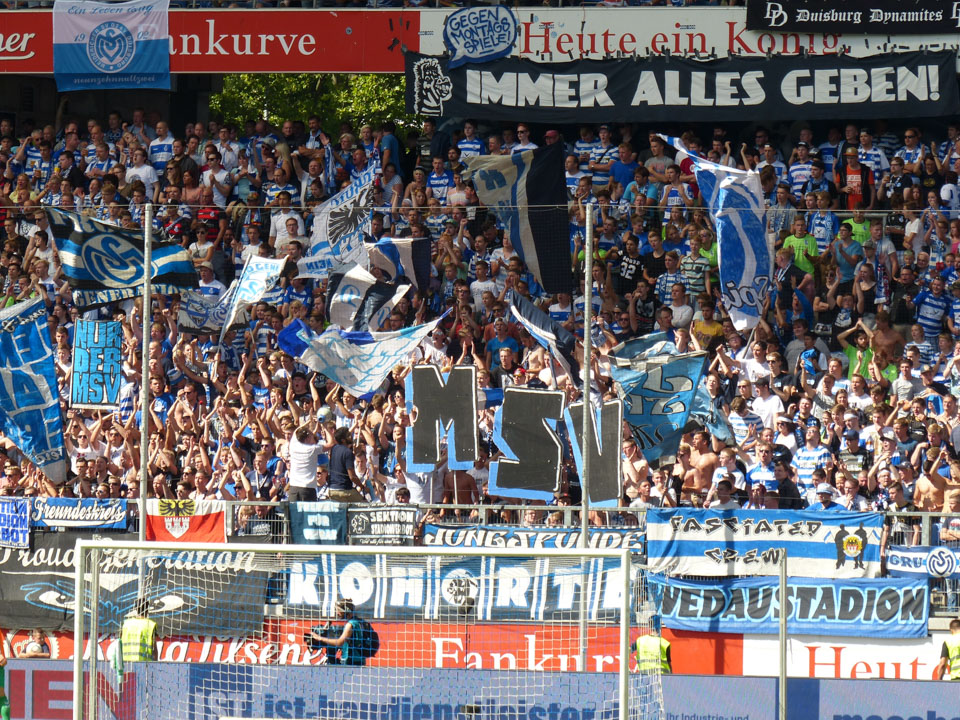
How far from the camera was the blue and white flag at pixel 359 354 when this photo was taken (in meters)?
14.1

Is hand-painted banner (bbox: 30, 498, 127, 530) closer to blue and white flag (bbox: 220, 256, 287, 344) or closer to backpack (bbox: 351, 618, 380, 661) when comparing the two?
blue and white flag (bbox: 220, 256, 287, 344)

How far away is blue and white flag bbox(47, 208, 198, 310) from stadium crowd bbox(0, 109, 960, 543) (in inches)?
25.9

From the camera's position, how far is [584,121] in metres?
20.2

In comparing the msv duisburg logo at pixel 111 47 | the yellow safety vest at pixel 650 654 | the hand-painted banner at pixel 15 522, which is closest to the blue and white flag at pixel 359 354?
the hand-painted banner at pixel 15 522

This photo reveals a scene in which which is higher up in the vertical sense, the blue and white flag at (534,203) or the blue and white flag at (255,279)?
the blue and white flag at (534,203)

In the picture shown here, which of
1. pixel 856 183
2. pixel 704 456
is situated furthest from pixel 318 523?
pixel 856 183

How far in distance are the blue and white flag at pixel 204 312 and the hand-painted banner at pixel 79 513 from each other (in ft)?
7.01

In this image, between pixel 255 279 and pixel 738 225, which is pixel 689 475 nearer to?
pixel 738 225

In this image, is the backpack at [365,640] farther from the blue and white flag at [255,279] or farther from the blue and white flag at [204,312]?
the blue and white flag at [204,312]

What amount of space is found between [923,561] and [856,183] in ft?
21.5

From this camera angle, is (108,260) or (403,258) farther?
(403,258)

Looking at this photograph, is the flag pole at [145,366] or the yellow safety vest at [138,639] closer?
the yellow safety vest at [138,639]

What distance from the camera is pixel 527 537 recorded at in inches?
536

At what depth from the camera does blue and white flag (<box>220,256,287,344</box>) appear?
47.4ft
